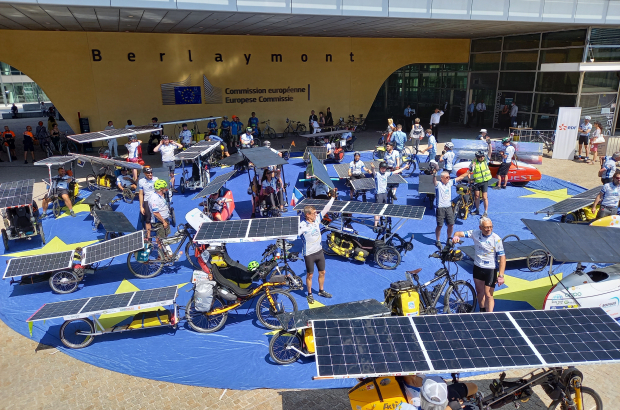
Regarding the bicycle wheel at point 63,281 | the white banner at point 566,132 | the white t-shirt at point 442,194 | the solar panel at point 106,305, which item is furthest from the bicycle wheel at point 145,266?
the white banner at point 566,132

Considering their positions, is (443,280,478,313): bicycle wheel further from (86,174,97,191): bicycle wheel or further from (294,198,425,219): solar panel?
(86,174,97,191): bicycle wheel

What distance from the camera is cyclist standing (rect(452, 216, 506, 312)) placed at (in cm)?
664

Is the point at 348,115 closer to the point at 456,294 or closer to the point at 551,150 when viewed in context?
the point at 551,150

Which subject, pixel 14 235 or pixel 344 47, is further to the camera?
pixel 344 47

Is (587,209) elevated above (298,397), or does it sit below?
above

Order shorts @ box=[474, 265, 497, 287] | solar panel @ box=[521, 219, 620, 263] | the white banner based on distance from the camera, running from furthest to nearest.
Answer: the white banner
shorts @ box=[474, 265, 497, 287]
solar panel @ box=[521, 219, 620, 263]

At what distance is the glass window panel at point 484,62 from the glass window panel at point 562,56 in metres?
3.49

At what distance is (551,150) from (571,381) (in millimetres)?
18549

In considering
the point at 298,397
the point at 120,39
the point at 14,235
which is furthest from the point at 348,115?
the point at 298,397

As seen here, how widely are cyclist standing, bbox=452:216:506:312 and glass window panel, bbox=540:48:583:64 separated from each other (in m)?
18.9

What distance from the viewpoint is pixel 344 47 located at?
2602 centimetres

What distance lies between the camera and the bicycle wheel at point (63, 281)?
8.50 m

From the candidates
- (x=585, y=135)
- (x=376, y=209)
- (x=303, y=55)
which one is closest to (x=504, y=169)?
(x=585, y=135)

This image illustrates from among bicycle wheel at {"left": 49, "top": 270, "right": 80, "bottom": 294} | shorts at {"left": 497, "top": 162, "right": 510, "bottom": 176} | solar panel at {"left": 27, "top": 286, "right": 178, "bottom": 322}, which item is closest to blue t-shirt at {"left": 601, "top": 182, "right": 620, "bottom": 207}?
shorts at {"left": 497, "top": 162, "right": 510, "bottom": 176}
